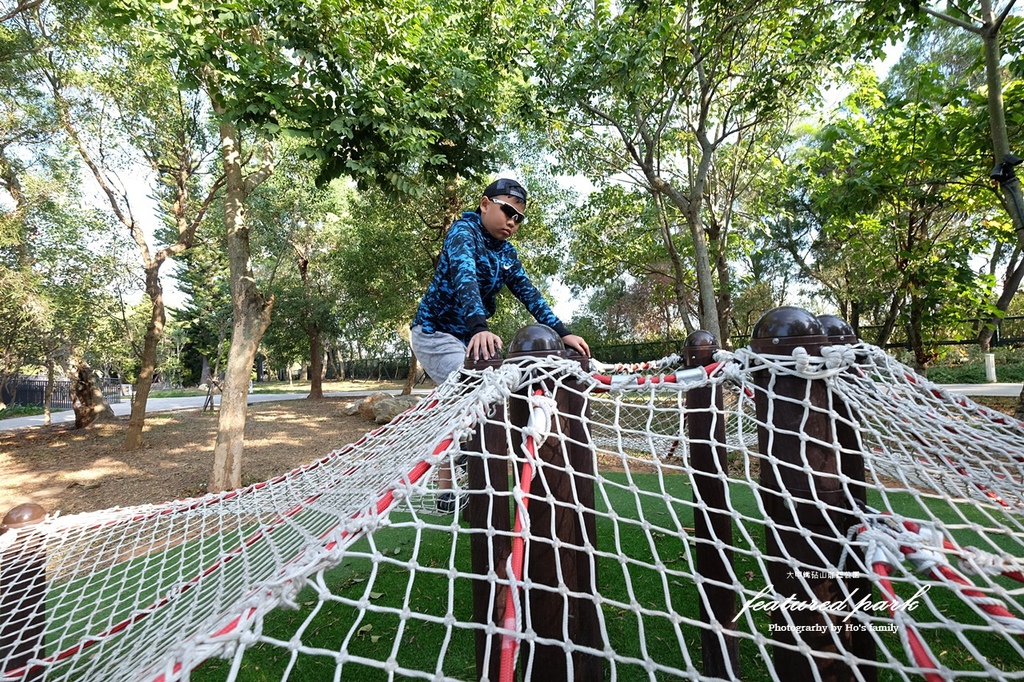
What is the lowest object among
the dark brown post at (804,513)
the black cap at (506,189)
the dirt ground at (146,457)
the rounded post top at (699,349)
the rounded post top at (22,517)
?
the dirt ground at (146,457)

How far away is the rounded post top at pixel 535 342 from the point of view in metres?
1.22

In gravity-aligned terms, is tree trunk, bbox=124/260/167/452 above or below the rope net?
above

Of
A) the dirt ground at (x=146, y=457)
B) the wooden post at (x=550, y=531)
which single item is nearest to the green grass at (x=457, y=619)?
the wooden post at (x=550, y=531)

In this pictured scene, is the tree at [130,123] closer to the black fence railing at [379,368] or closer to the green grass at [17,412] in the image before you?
the green grass at [17,412]

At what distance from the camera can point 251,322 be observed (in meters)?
4.42

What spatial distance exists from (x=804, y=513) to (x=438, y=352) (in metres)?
1.60

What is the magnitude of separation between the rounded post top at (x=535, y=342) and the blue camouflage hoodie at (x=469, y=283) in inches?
20.1

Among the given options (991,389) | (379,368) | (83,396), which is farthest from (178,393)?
(991,389)

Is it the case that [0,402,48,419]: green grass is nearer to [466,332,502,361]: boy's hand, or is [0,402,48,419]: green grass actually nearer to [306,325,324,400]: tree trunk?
[306,325,324,400]: tree trunk

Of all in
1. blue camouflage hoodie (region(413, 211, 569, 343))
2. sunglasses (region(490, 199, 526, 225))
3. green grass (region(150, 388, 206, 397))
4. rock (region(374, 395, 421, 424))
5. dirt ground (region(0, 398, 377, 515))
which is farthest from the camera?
green grass (region(150, 388, 206, 397))

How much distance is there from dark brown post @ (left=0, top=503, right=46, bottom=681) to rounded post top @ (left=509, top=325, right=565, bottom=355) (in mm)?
1617

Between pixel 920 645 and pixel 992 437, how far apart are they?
0.95 m

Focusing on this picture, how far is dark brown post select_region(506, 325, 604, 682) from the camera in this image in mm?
1004

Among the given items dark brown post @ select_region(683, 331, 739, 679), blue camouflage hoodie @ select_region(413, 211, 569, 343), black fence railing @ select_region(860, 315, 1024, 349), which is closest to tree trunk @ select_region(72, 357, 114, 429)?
blue camouflage hoodie @ select_region(413, 211, 569, 343)
